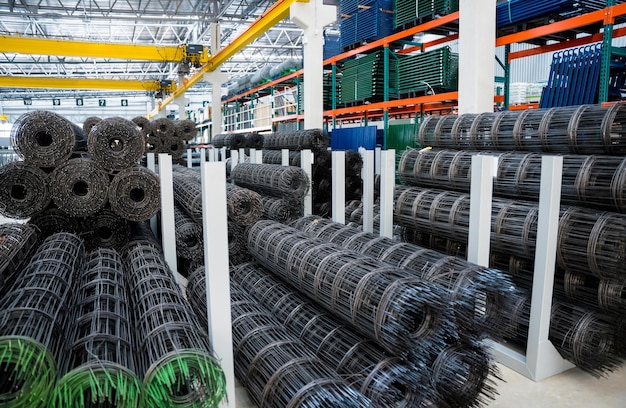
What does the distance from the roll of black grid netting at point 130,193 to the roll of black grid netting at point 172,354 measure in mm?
1675

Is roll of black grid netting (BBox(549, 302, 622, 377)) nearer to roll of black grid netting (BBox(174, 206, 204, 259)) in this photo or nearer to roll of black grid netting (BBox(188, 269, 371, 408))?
roll of black grid netting (BBox(188, 269, 371, 408))

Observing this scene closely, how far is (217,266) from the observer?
7.98 ft

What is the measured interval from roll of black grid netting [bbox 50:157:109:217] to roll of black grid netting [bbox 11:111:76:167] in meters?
0.13

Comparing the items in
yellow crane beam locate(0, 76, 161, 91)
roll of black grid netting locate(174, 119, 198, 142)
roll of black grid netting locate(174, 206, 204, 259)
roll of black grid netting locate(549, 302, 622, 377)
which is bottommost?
roll of black grid netting locate(549, 302, 622, 377)

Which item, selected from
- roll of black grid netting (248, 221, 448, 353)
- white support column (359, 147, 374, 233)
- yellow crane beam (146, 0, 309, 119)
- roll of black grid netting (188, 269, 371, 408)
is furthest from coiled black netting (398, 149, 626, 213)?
yellow crane beam (146, 0, 309, 119)

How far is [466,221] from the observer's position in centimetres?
396

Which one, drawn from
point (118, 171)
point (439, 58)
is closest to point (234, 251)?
point (118, 171)

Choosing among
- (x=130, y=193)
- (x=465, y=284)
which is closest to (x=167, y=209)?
(x=130, y=193)

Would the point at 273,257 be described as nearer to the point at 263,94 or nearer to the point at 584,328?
the point at 584,328

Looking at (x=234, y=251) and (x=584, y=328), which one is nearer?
(x=584, y=328)

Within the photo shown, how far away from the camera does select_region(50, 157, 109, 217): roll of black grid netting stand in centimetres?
454

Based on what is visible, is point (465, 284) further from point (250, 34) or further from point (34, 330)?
point (250, 34)

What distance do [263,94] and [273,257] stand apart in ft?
48.6

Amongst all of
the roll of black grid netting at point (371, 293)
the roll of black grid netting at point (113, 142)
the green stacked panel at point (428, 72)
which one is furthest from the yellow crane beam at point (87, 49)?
the roll of black grid netting at point (371, 293)
